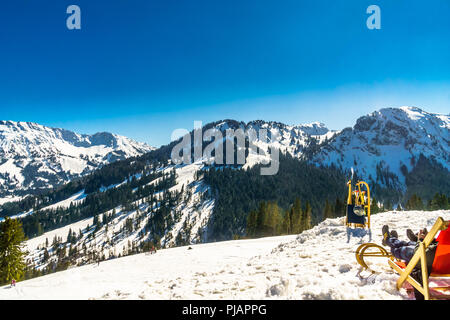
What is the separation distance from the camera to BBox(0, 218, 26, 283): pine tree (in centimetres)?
2870

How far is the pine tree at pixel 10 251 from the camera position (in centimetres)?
2870

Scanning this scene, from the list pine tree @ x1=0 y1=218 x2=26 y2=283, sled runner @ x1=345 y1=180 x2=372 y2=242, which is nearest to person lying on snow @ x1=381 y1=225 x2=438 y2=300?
sled runner @ x1=345 y1=180 x2=372 y2=242

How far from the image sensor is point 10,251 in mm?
29750

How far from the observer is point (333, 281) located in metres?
6.05

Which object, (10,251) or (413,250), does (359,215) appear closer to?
(413,250)

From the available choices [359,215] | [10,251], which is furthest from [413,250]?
[10,251]

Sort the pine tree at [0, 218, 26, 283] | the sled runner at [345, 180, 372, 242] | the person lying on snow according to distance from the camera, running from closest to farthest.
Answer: the person lying on snow
the sled runner at [345, 180, 372, 242]
the pine tree at [0, 218, 26, 283]

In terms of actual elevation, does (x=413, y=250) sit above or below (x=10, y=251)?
above

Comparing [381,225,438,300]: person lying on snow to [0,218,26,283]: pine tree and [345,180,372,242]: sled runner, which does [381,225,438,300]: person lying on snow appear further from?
[0,218,26,283]: pine tree

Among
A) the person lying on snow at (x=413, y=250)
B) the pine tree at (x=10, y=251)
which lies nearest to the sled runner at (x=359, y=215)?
the person lying on snow at (x=413, y=250)

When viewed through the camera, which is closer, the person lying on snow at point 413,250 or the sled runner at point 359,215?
the person lying on snow at point 413,250

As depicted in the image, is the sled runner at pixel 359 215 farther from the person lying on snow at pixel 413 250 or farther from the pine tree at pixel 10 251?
the pine tree at pixel 10 251

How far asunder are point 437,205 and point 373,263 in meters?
78.9
